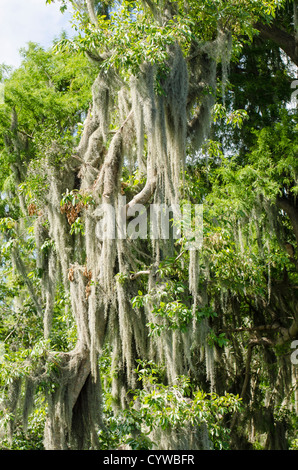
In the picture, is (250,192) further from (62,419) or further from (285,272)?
(62,419)

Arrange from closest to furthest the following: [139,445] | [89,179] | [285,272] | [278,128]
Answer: [139,445], [89,179], [278,128], [285,272]

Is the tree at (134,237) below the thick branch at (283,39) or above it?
below

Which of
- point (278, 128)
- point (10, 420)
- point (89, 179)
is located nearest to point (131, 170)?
point (89, 179)

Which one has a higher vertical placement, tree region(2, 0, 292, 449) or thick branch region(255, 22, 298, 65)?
thick branch region(255, 22, 298, 65)

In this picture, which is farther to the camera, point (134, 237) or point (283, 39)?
point (283, 39)

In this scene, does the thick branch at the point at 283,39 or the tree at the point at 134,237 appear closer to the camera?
the tree at the point at 134,237

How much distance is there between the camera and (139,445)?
6.41m

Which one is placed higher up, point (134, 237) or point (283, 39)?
point (283, 39)

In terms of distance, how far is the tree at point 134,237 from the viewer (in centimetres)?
675

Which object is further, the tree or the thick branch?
the thick branch

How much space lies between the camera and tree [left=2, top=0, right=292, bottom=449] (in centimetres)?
675

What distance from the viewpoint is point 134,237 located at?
7.61 m
